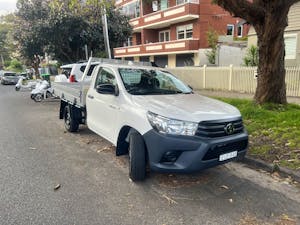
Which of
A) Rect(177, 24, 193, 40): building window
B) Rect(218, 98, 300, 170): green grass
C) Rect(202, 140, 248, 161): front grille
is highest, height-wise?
Rect(177, 24, 193, 40): building window

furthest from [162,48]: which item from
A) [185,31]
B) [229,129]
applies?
[229,129]

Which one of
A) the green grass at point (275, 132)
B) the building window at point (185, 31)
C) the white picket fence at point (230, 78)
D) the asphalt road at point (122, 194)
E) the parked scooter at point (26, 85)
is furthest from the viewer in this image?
the building window at point (185, 31)

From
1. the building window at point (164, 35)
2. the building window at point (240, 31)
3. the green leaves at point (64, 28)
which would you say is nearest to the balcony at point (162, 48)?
the building window at point (164, 35)

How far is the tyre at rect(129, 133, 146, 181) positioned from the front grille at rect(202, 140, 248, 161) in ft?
2.96

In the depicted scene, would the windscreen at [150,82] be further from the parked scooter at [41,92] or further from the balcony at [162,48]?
the balcony at [162,48]

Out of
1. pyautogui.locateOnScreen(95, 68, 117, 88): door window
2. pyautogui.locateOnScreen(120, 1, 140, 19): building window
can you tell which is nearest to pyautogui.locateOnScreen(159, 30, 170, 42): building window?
pyautogui.locateOnScreen(120, 1, 140, 19): building window

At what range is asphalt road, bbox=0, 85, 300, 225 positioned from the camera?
311 cm

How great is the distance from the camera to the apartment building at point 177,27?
21.6m

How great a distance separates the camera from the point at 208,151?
134 inches

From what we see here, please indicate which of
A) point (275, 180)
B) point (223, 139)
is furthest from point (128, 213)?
point (275, 180)

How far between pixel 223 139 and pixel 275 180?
1.34 metres

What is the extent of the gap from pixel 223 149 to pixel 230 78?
10.1 meters

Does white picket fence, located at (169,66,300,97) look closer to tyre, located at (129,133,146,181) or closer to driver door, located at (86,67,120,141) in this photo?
driver door, located at (86,67,120,141)

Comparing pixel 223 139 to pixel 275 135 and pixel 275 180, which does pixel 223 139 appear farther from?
pixel 275 135
